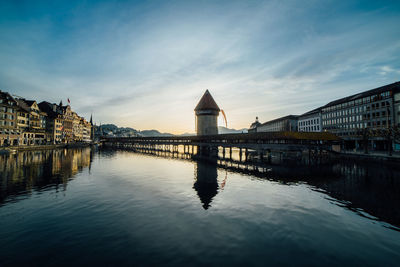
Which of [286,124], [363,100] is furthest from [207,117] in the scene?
[363,100]

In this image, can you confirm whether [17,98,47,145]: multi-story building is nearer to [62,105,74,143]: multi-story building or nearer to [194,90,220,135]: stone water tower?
[62,105,74,143]: multi-story building

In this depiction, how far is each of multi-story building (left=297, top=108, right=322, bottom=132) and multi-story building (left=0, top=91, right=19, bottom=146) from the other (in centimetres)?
13303

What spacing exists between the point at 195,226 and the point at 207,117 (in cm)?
11285

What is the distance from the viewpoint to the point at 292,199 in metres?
18.3

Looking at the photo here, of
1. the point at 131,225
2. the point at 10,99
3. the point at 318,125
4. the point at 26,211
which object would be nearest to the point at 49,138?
the point at 10,99

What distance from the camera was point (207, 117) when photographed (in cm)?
12381

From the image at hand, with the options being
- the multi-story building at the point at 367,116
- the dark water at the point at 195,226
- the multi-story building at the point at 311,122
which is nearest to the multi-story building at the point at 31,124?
the dark water at the point at 195,226

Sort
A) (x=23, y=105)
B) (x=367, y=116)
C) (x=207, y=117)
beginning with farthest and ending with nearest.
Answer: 1. (x=207, y=117)
2. (x=23, y=105)
3. (x=367, y=116)

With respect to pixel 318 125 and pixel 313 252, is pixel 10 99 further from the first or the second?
pixel 318 125

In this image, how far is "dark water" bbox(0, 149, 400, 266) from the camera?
29.5 feet

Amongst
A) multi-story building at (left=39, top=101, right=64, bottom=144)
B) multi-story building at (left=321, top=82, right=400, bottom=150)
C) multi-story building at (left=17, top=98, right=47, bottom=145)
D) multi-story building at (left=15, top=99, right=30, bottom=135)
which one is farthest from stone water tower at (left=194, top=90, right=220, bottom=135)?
multi-story building at (left=15, top=99, right=30, bottom=135)

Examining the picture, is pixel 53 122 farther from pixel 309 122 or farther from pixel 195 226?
pixel 309 122

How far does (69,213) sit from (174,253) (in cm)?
953

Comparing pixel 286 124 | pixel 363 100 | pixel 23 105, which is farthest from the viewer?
pixel 286 124
